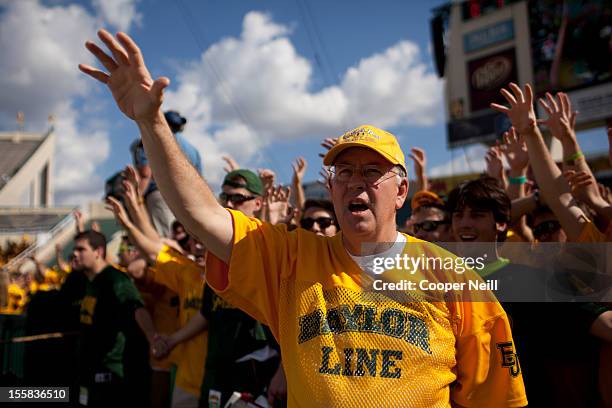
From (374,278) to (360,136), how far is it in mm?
592

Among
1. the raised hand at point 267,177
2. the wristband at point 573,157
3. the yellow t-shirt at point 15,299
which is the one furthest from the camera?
A: the yellow t-shirt at point 15,299

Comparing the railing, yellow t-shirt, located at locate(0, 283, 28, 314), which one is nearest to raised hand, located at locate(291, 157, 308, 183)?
yellow t-shirt, located at locate(0, 283, 28, 314)

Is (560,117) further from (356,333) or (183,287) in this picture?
(183,287)

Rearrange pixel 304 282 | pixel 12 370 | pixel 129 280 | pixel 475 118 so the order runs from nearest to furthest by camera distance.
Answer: pixel 304 282, pixel 129 280, pixel 12 370, pixel 475 118

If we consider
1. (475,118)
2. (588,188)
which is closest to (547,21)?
(475,118)

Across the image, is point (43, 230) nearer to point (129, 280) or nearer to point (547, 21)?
point (129, 280)

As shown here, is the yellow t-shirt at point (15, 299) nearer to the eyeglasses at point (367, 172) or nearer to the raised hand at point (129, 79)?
the raised hand at point (129, 79)

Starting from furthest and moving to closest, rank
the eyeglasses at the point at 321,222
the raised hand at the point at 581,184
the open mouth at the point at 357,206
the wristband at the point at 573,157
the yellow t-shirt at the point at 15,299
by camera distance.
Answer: the yellow t-shirt at the point at 15,299, the eyeglasses at the point at 321,222, the wristband at the point at 573,157, the raised hand at the point at 581,184, the open mouth at the point at 357,206

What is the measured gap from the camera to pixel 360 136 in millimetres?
2111

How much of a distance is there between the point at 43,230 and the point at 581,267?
1116 inches

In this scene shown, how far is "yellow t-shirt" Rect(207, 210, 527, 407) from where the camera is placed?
1874mm

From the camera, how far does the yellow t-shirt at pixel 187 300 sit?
13.3ft

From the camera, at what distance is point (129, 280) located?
4.68 m

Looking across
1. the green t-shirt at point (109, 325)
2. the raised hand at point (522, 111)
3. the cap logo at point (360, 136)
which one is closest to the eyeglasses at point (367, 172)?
the cap logo at point (360, 136)
